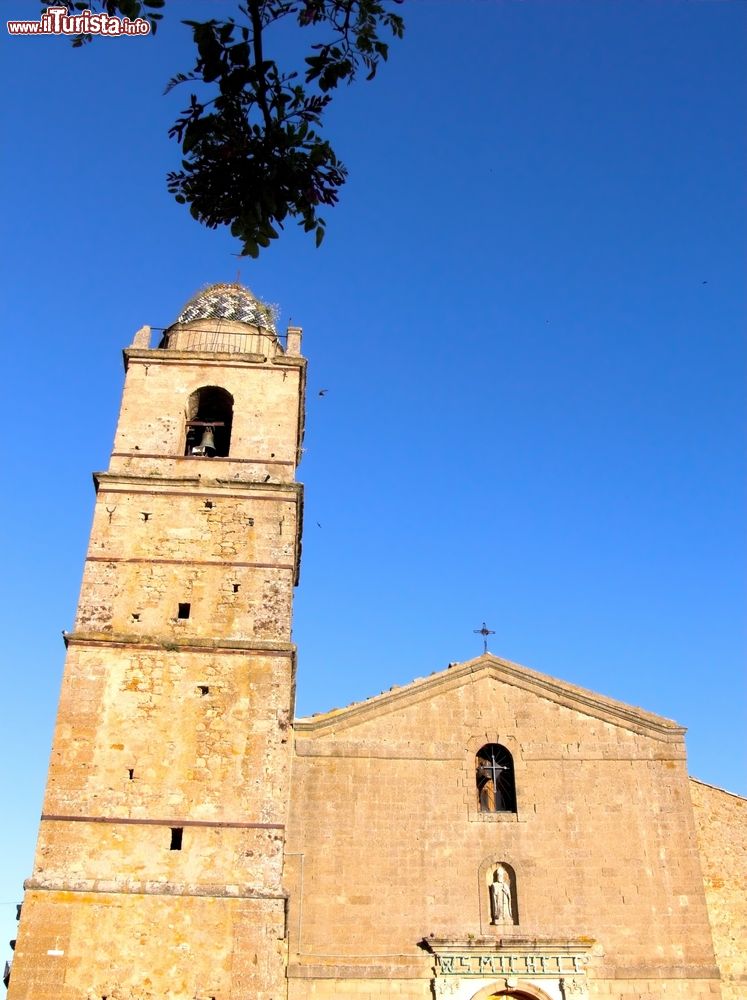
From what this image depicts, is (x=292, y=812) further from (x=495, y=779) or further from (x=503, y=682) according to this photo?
(x=503, y=682)

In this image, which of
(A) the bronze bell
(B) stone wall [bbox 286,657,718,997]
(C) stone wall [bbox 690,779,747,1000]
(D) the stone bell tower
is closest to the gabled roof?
(B) stone wall [bbox 286,657,718,997]

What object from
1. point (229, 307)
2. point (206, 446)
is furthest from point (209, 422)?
point (229, 307)

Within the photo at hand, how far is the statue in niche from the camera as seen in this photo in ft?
50.7

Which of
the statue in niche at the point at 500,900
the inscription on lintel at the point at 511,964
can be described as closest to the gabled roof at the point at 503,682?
the statue in niche at the point at 500,900

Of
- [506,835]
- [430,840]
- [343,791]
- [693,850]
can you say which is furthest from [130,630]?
[693,850]

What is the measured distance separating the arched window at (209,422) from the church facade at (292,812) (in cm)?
21

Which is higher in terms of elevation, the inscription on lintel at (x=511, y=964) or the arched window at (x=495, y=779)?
the arched window at (x=495, y=779)

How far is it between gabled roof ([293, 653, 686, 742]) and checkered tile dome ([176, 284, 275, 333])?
7.82 m

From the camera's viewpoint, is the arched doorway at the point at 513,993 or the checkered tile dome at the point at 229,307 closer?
the arched doorway at the point at 513,993

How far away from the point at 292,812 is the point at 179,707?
104 inches

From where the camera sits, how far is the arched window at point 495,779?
16.6 metres

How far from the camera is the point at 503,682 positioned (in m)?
17.6

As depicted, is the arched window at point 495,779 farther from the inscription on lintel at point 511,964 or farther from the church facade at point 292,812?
the inscription on lintel at point 511,964

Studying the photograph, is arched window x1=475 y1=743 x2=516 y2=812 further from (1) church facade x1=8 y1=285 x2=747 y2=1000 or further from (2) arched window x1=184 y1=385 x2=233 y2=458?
(2) arched window x1=184 y1=385 x2=233 y2=458
